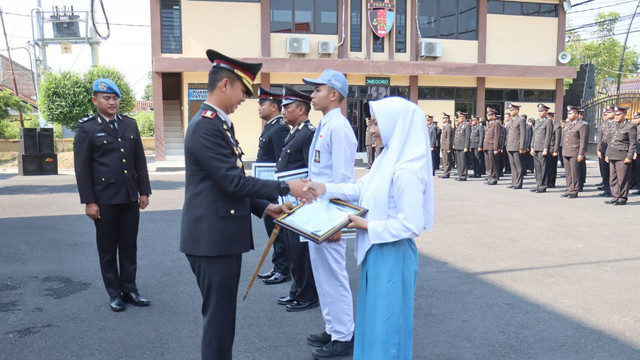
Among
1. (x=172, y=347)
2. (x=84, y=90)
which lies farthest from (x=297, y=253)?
(x=84, y=90)

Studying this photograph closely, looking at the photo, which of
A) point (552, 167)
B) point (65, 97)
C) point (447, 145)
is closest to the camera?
point (552, 167)

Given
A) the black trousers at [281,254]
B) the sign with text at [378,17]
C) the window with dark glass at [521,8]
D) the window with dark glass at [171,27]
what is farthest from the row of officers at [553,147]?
the window with dark glass at [171,27]

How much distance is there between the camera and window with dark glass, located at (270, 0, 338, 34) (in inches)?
845

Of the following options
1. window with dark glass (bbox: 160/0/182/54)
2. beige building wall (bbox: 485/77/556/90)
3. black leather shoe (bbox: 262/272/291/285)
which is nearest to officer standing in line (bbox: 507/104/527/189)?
beige building wall (bbox: 485/77/556/90)

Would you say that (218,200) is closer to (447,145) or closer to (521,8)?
(447,145)

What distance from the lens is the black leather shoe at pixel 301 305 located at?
4711mm

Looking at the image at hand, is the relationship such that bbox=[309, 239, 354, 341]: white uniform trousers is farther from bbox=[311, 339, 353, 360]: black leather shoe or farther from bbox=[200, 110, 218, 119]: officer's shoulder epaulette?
bbox=[200, 110, 218, 119]: officer's shoulder epaulette

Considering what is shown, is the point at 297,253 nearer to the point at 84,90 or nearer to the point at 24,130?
the point at 24,130

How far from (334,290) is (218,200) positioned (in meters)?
1.38

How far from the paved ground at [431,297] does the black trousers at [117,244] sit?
11.6 inches

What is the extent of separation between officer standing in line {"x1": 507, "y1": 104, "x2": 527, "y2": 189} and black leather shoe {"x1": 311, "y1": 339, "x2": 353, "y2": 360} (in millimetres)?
11677

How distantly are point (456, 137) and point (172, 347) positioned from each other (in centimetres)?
1494

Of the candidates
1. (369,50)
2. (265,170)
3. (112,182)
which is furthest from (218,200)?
(369,50)

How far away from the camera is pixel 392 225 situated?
265cm
